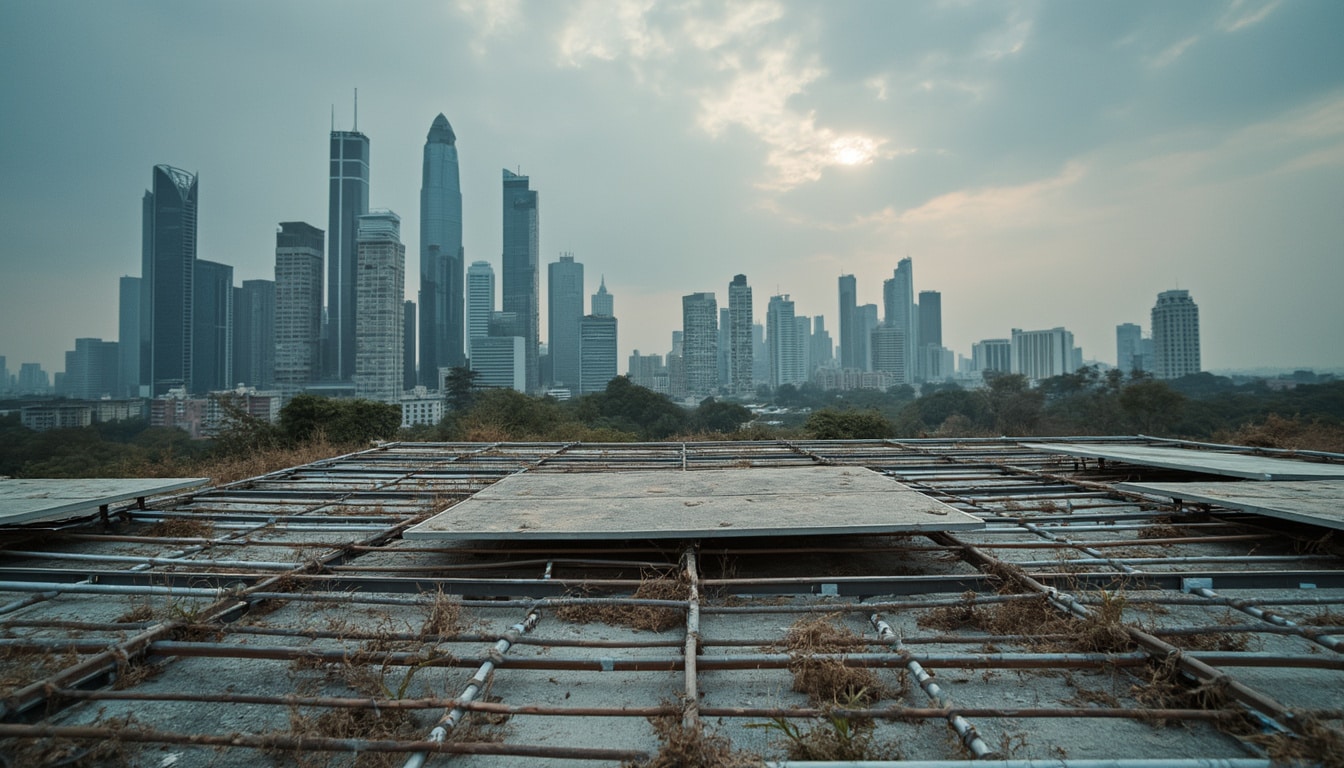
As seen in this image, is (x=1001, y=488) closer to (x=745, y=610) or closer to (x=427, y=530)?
(x=745, y=610)

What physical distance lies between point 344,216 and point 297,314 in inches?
2083

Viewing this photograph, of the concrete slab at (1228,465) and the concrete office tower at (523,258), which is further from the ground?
the concrete office tower at (523,258)

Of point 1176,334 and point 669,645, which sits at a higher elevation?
point 1176,334

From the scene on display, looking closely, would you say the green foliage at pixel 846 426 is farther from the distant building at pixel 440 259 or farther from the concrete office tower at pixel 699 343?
the distant building at pixel 440 259

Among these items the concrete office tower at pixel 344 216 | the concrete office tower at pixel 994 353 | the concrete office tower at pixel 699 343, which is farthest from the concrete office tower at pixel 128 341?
the concrete office tower at pixel 994 353

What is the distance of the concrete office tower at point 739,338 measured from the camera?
246ft

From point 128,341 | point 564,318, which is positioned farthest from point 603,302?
point 128,341

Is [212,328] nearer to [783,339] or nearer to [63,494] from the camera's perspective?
[783,339]

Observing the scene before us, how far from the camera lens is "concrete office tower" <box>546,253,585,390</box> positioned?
331 ft

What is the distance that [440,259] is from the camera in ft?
393

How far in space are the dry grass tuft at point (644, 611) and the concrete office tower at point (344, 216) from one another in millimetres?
99537

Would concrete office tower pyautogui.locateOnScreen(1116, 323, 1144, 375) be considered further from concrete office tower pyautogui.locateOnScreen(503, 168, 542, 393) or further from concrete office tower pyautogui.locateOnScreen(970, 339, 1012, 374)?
concrete office tower pyautogui.locateOnScreen(503, 168, 542, 393)

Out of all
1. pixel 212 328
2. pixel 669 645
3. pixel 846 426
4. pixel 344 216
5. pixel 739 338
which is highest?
pixel 344 216

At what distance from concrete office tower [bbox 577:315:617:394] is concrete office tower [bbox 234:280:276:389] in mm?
42923
